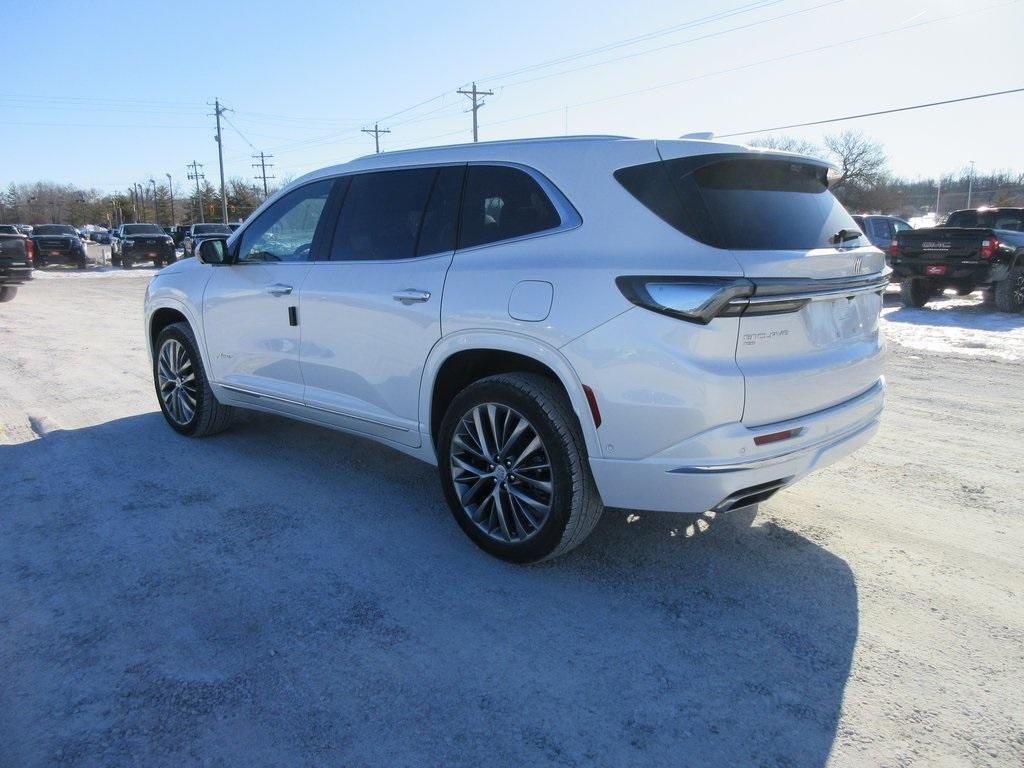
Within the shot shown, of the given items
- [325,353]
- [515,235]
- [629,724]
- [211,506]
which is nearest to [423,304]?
[515,235]

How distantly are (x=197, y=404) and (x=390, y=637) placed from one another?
3.28m

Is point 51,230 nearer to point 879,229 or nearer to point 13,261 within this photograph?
point 13,261

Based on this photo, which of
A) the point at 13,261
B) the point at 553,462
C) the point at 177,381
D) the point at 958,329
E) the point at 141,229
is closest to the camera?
the point at 553,462

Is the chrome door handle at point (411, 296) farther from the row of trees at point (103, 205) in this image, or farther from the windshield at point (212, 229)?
the row of trees at point (103, 205)

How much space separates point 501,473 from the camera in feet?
11.6

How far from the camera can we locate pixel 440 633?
2986 millimetres

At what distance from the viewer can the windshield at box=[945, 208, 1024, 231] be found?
51.4 feet

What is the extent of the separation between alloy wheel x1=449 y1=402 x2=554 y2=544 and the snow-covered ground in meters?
7.91

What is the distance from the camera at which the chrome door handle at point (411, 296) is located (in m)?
3.79

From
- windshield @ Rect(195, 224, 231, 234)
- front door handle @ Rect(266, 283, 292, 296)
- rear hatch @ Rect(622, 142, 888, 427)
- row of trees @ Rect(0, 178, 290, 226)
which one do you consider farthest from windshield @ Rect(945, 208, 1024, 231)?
row of trees @ Rect(0, 178, 290, 226)

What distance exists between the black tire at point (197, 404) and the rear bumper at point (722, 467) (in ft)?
11.4

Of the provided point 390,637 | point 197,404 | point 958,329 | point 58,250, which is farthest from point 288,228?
point 58,250

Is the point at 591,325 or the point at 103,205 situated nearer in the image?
the point at 591,325

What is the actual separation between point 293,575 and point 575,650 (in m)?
1.39
